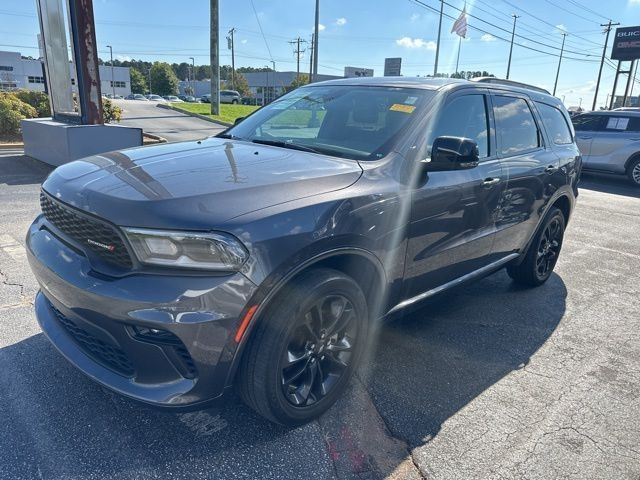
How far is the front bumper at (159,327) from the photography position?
1922mm

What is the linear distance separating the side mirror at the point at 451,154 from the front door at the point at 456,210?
3.3 inches

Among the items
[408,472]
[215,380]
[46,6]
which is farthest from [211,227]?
[46,6]

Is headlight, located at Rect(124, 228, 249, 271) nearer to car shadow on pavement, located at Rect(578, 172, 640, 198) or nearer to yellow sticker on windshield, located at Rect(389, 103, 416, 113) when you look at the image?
yellow sticker on windshield, located at Rect(389, 103, 416, 113)

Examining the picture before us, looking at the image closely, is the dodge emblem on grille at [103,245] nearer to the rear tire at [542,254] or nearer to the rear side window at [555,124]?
the rear tire at [542,254]

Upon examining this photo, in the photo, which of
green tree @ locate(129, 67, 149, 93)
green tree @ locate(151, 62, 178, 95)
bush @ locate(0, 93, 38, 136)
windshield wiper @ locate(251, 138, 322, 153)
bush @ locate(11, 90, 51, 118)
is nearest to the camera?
windshield wiper @ locate(251, 138, 322, 153)

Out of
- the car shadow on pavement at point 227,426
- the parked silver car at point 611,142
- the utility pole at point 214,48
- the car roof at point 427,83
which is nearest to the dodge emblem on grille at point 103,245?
the car shadow on pavement at point 227,426

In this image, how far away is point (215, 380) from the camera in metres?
2.05

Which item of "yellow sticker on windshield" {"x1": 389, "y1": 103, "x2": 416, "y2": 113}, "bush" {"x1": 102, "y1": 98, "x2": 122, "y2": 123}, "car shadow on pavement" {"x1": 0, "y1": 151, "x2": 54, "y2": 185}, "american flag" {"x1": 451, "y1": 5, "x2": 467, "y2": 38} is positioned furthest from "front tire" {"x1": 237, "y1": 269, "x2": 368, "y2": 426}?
"american flag" {"x1": 451, "y1": 5, "x2": 467, "y2": 38}

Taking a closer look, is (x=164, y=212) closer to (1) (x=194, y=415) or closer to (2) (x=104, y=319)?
(2) (x=104, y=319)

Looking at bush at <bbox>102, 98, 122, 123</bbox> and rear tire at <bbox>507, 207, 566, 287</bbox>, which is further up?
bush at <bbox>102, 98, 122, 123</bbox>

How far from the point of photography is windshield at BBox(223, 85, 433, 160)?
9.68ft

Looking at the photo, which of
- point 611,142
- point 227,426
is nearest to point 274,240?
point 227,426

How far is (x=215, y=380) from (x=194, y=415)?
2.20 feet

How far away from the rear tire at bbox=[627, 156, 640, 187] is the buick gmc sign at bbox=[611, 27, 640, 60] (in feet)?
97.4
